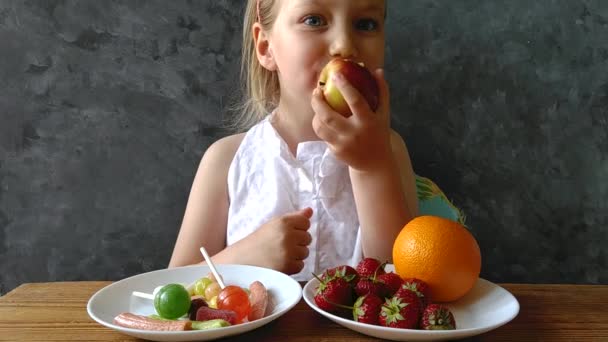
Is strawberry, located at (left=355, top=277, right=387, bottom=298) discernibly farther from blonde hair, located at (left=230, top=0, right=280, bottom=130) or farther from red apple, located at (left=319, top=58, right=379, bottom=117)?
blonde hair, located at (left=230, top=0, right=280, bottom=130)

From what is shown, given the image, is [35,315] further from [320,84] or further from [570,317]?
[570,317]

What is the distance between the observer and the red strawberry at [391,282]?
0.75m

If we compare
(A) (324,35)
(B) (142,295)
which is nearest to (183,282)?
(B) (142,295)

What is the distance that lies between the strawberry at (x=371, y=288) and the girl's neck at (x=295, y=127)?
60 centimetres

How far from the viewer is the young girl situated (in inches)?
39.1

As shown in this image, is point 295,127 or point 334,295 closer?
point 334,295

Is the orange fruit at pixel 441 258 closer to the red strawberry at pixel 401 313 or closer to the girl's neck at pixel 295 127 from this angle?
the red strawberry at pixel 401 313

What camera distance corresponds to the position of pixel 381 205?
1.02m

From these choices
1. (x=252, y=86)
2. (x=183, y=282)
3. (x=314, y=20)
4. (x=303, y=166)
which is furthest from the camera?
(x=252, y=86)

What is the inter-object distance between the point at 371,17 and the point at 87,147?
822mm

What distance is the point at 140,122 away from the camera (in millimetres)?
1453

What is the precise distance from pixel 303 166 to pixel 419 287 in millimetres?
563

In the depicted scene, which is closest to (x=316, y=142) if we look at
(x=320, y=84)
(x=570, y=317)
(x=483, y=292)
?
(x=320, y=84)

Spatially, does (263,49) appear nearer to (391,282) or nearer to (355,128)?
(355,128)
